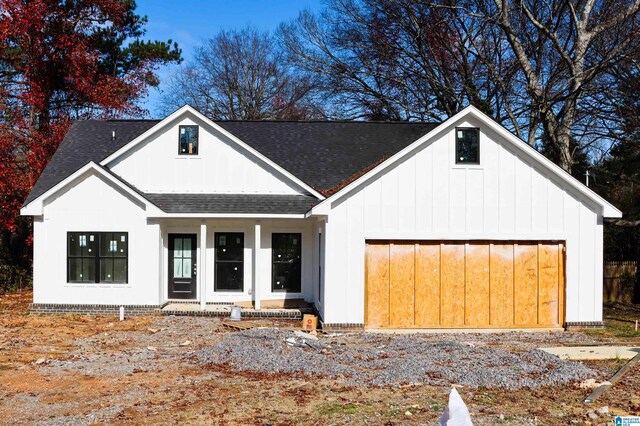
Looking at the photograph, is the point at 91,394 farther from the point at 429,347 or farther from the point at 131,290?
the point at 131,290

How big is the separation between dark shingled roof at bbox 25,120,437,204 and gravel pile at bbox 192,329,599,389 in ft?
22.3

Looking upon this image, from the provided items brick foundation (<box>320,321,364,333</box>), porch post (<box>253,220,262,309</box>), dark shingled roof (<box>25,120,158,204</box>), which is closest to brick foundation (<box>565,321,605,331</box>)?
brick foundation (<box>320,321,364,333</box>)

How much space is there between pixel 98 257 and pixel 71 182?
2267 mm

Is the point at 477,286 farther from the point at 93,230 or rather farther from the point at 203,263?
the point at 93,230

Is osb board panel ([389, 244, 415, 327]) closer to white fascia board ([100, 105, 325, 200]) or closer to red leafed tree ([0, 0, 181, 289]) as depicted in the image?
white fascia board ([100, 105, 325, 200])

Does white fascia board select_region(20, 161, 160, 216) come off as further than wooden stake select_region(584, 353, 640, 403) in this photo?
Yes

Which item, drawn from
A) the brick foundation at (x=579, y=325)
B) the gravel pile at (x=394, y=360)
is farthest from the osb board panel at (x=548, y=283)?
the gravel pile at (x=394, y=360)

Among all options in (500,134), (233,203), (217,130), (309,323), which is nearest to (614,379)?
(500,134)

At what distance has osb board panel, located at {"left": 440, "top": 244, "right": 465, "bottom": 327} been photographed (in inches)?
597

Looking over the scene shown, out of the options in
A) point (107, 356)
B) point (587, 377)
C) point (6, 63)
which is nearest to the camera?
point (587, 377)

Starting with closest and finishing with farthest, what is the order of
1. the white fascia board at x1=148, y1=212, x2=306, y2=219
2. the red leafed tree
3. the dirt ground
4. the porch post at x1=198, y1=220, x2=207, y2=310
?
the dirt ground < the white fascia board at x1=148, y1=212, x2=306, y2=219 < the porch post at x1=198, y1=220, x2=207, y2=310 < the red leafed tree

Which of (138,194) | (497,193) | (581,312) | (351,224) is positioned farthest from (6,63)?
→ (581,312)

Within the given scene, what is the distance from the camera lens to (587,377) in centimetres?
1005

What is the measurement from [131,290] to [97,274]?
1.10 metres
